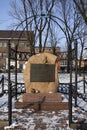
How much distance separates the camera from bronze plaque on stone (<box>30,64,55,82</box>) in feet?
46.0

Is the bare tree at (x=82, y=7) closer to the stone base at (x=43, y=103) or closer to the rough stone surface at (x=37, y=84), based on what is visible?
the rough stone surface at (x=37, y=84)

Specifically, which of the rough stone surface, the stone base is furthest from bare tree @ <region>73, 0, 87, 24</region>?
the stone base

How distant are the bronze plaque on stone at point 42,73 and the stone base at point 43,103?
169cm

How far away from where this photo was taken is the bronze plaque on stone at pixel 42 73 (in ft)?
46.0

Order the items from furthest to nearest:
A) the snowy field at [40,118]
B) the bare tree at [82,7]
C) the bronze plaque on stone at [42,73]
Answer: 1. the bare tree at [82,7]
2. the bronze plaque on stone at [42,73]
3. the snowy field at [40,118]

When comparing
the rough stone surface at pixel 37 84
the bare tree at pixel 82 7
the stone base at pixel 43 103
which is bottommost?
the stone base at pixel 43 103

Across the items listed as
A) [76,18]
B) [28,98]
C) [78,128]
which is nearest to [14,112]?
[28,98]

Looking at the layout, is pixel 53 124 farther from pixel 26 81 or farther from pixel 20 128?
pixel 26 81

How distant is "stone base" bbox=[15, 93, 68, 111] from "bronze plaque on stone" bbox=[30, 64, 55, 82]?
1.69m

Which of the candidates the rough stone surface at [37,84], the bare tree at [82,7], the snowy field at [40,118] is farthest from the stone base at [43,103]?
the bare tree at [82,7]

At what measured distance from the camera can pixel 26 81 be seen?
46.2ft

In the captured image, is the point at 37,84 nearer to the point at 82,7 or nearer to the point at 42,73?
the point at 42,73

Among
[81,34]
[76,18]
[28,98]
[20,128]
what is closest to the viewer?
[20,128]

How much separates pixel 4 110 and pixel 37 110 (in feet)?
3.94
